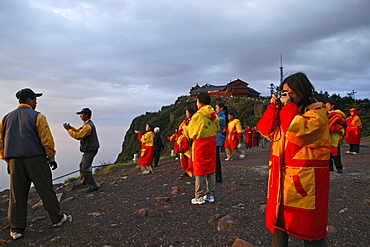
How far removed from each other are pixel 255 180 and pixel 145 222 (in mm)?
3912

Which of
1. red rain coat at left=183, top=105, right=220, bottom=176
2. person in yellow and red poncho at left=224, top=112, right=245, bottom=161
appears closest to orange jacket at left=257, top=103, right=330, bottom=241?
red rain coat at left=183, top=105, right=220, bottom=176

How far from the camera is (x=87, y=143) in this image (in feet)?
21.8

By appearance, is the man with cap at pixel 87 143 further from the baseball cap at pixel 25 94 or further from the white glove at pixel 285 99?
the white glove at pixel 285 99

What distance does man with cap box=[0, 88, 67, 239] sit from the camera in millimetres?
4086

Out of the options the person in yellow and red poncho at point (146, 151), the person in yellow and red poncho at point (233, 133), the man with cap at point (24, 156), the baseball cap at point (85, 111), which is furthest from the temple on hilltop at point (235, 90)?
the man with cap at point (24, 156)

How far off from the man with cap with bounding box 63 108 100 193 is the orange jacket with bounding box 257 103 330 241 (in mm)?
5243

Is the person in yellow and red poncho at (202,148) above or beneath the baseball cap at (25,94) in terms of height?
beneath

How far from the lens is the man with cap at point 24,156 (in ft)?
13.4

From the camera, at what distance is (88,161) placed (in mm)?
6652

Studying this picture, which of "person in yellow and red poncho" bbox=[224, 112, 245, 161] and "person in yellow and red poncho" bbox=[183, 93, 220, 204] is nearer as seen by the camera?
"person in yellow and red poncho" bbox=[183, 93, 220, 204]

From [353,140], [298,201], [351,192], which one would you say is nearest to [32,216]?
[298,201]

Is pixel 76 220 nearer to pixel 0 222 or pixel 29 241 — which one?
pixel 29 241

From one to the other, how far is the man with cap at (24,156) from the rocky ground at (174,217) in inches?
14.7

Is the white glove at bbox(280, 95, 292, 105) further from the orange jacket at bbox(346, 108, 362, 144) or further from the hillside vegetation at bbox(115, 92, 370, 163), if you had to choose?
the hillside vegetation at bbox(115, 92, 370, 163)
